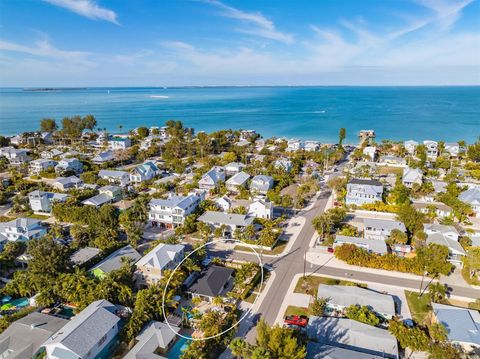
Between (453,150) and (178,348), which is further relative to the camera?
(453,150)

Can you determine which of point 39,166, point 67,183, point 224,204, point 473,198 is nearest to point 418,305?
point 224,204

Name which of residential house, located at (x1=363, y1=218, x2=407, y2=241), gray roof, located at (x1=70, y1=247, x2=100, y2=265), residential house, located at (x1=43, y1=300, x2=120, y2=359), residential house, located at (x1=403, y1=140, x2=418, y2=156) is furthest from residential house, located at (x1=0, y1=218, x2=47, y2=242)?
residential house, located at (x1=403, y1=140, x2=418, y2=156)

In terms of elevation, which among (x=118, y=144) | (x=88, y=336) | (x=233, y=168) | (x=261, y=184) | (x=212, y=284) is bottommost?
(x=212, y=284)

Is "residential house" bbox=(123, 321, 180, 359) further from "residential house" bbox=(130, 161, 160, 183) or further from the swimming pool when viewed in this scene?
"residential house" bbox=(130, 161, 160, 183)

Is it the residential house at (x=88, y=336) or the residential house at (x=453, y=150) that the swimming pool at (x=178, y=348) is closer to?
the residential house at (x=88, y=336)

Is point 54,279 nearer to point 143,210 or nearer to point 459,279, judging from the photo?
point 143,210

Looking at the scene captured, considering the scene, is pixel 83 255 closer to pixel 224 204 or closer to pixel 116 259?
pixel 116 259

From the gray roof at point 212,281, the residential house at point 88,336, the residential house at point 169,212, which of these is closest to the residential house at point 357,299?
the gray roof at point 212,281
